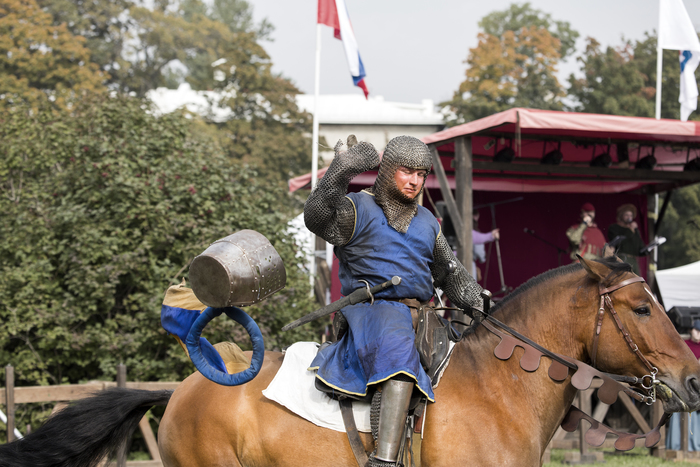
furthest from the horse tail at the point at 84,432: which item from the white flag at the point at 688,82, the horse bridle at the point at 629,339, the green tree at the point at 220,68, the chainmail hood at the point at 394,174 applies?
the green tree at the point at 220,68

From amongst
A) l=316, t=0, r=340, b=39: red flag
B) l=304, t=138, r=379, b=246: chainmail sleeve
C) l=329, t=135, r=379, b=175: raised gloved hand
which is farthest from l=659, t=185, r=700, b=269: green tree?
l=329, t=135, r=379, b=175: raised gloved hand

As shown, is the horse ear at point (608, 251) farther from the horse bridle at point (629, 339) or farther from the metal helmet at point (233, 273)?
the metal helmet at point (233, 273)

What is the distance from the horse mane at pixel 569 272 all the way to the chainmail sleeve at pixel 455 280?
13cm

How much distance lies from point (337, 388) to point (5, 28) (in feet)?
82.8

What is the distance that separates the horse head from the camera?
2.85 m

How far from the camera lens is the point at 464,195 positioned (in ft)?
25.2

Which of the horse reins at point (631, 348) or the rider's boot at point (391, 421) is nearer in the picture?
the rider's boot at point (391, 421)

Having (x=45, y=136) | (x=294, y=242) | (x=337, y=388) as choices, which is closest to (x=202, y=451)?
(x=337, y=388)

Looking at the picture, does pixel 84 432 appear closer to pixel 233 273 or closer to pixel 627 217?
pixel 233 273

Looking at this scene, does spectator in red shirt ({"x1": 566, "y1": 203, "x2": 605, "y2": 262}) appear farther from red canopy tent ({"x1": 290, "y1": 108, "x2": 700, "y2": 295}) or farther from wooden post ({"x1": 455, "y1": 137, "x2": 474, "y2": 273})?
wooden post ({"x1": 455, "y1": 137, "x2": 474, "y2": 273})

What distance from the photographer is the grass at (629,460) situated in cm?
721

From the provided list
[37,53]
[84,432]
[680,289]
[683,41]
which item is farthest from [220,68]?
[84,432]

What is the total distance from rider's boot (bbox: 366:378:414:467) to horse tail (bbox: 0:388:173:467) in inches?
54.2

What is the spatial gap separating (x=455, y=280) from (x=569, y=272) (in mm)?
572
